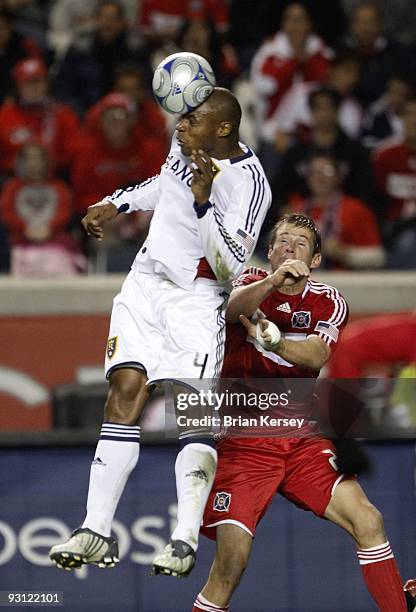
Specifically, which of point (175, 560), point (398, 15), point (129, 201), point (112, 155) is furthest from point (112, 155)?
point (175, 560)

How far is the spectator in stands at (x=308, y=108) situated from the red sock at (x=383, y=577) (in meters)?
5.53

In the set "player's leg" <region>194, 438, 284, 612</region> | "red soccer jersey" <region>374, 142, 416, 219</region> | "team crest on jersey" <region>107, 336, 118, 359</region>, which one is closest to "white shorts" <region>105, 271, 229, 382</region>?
"team crest on jersey" <region>107, 336, 118, 359</region>

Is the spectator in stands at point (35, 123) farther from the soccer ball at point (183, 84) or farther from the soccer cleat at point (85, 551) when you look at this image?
the soccer cleat at point (85, 551)

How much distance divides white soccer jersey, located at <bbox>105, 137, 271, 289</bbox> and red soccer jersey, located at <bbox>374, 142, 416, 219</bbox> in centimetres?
489

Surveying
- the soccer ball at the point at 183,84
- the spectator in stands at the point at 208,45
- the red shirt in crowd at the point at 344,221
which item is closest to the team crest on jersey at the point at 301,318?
the soccer ball at the point at 183,84

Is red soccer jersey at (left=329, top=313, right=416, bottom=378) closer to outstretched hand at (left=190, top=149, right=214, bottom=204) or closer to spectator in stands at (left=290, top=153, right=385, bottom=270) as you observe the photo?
outstretched hand at (left=190, top=149, right=214, bottom=204)

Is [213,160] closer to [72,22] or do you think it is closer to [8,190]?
[8,190]

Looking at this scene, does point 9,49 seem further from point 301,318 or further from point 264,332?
point 264,332

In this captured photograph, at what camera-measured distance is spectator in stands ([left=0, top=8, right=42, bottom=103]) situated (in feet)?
38.4

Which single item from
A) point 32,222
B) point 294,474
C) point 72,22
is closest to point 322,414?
point 294,474

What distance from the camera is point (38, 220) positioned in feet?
33.4

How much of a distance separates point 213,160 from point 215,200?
0.65 ft

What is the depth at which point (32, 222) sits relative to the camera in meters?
10.2

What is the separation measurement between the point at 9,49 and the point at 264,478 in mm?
6554
